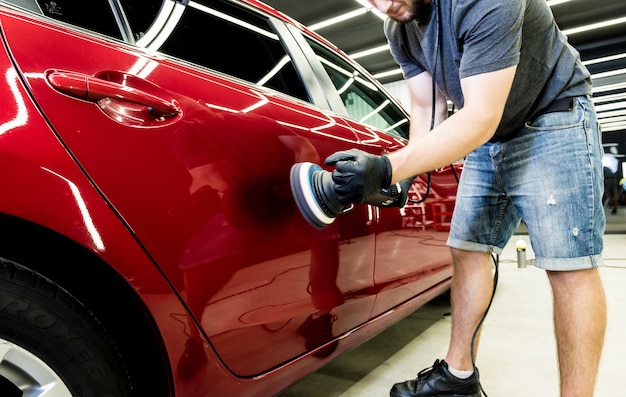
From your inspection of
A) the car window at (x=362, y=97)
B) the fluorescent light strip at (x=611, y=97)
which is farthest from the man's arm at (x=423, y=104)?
the fluorescent light strip at (x=611, y=97)

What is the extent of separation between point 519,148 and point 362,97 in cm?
81

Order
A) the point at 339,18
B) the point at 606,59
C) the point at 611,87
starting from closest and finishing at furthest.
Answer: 1. the point at 339,18
2. the point at 606,59
3. the point at 611,87

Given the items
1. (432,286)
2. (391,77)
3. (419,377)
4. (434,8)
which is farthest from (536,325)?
(391,77)

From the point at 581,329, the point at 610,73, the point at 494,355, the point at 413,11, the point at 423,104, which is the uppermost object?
the point at 610,73

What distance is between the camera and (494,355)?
1649 millimetres

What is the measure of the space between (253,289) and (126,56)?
1.70 feet

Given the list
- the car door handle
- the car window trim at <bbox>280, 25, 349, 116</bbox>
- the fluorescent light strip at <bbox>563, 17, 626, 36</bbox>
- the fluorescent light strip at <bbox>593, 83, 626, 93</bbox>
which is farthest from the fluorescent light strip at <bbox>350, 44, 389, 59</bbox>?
the car door handle

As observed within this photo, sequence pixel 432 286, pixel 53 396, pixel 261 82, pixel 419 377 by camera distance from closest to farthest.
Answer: pixel 53 396 < pixel 261 82 < pixel 419 377 < pixel 432 286

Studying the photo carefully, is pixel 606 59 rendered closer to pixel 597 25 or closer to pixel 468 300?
pixel 597 25

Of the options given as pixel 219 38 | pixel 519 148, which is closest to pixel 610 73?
pixel 519 148

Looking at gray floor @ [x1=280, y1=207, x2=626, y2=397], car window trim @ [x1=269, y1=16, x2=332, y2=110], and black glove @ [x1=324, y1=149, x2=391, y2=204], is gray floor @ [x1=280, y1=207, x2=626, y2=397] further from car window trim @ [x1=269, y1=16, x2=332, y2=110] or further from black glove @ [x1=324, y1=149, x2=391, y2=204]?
car window trim @ [x1=269, y1=16, x2=332, y2=110]

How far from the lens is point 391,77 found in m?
8.79

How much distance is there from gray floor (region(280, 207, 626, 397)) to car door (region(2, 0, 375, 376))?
0.44 m

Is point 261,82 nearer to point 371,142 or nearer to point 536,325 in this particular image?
point 371,142
